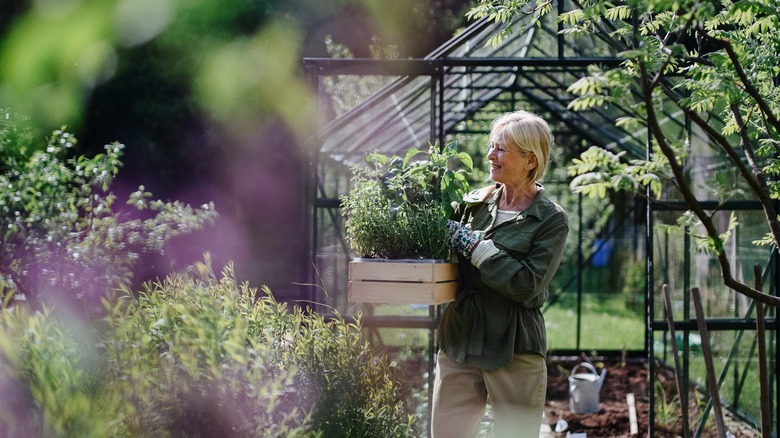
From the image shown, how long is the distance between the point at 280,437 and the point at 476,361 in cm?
91

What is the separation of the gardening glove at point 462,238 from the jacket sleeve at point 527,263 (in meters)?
0.08

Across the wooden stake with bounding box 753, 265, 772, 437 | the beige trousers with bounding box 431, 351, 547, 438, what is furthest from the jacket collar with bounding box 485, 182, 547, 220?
the wooden stake with bounding box 753, 265, 772, 437

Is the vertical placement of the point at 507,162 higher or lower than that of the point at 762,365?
higher

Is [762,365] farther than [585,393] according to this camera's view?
No

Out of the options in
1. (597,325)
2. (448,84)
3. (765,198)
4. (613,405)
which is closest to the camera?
(765,198)

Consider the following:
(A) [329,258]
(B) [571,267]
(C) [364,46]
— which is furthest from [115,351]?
Result: (B) [571,267]

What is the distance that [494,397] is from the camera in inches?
103

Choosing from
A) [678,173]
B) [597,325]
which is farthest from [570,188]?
[597,325]

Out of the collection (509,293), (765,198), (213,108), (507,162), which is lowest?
(509,293)

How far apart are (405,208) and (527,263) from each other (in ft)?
1.52

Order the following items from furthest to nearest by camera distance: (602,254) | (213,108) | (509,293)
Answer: (602,254)
(213,108)
(509,293)

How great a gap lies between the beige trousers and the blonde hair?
718 mm

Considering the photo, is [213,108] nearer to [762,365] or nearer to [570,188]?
[570,188]

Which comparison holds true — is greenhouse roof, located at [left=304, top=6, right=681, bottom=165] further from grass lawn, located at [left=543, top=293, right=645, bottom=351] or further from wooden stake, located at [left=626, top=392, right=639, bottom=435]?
grass lawn, located at [left=543, top=293, right=645, bottom=351]
